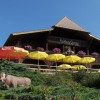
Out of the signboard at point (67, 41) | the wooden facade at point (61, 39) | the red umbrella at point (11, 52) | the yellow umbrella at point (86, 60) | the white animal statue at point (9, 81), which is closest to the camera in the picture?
the white animal statue at point (9, 81)

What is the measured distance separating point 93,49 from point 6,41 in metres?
11.2

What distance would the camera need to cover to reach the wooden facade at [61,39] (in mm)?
38869

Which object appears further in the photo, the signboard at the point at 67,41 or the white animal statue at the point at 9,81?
the signboard at the point at 67,41

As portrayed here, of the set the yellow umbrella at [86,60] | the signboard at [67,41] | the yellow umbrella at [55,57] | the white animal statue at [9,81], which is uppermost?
the signboard at [67,41]

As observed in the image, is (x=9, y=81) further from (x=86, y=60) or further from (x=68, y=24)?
(x=68, y=24)

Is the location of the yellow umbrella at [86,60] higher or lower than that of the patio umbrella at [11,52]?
lower

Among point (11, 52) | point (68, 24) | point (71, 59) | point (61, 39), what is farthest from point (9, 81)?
point (68, 24)

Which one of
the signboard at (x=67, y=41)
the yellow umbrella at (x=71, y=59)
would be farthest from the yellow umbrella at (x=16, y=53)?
the signboard at (x=67, y=41)

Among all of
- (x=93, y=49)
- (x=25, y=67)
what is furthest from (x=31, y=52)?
(x=93, y=49)

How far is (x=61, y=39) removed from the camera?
A: 41.3m

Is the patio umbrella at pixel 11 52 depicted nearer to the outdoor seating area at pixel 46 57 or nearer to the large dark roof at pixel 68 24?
the outdoor seating area at pixel 46 57

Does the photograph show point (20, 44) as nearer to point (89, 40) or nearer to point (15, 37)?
point (15, 37)

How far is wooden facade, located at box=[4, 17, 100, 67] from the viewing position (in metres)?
38.9

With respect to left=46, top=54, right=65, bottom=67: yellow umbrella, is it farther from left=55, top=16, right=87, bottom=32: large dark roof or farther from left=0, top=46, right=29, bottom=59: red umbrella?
left=55, top=16, right=87, bottom=32: large dark roof
